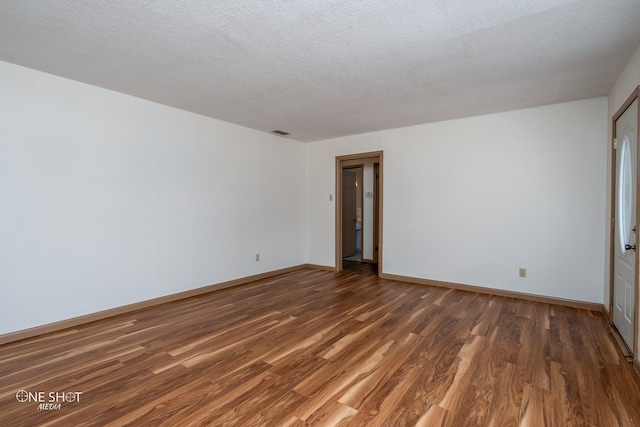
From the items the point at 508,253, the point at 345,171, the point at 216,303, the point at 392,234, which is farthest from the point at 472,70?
the point at 345,171

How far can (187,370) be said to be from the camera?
7.32 ft

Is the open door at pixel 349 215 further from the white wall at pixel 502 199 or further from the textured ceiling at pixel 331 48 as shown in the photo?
the textured ceiling at pixel 331 48

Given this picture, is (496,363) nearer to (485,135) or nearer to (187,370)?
(187,370)

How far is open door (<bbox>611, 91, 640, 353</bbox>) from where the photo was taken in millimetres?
2475

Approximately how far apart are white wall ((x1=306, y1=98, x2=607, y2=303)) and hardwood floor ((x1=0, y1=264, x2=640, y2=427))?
1.94ft

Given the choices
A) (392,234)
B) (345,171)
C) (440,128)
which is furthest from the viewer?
(345,171)

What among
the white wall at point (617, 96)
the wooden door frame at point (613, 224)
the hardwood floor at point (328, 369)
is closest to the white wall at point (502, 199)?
the white wall at point (617, 96)

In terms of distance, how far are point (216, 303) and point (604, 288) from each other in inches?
183

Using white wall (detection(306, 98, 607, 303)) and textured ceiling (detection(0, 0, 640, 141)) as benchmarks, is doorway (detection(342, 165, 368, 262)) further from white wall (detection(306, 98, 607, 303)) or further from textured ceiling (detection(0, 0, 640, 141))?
textured ceiling (detection(0, 0, 640, 141))

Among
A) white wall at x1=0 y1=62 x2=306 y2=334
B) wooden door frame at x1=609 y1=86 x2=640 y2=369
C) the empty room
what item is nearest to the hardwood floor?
the empty room

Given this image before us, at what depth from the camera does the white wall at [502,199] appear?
3.60 metres

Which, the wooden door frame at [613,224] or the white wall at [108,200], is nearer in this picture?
the wooden door frame at [613,224]

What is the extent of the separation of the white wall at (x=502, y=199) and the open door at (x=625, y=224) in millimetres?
491

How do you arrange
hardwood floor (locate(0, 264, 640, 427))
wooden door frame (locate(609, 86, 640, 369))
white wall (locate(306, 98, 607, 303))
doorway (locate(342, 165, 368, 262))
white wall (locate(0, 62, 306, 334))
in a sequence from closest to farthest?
1. hardwood floor (locate(0, 264, 640, 427))
2. wooden door frame (locate(609, 86, 640, 369))
3. white wall (locate(0, 62, 306, 334))
4. white wall (locate(306, 98, 607, 303))
5. doorway (locate(342, 165, 368, 262))
